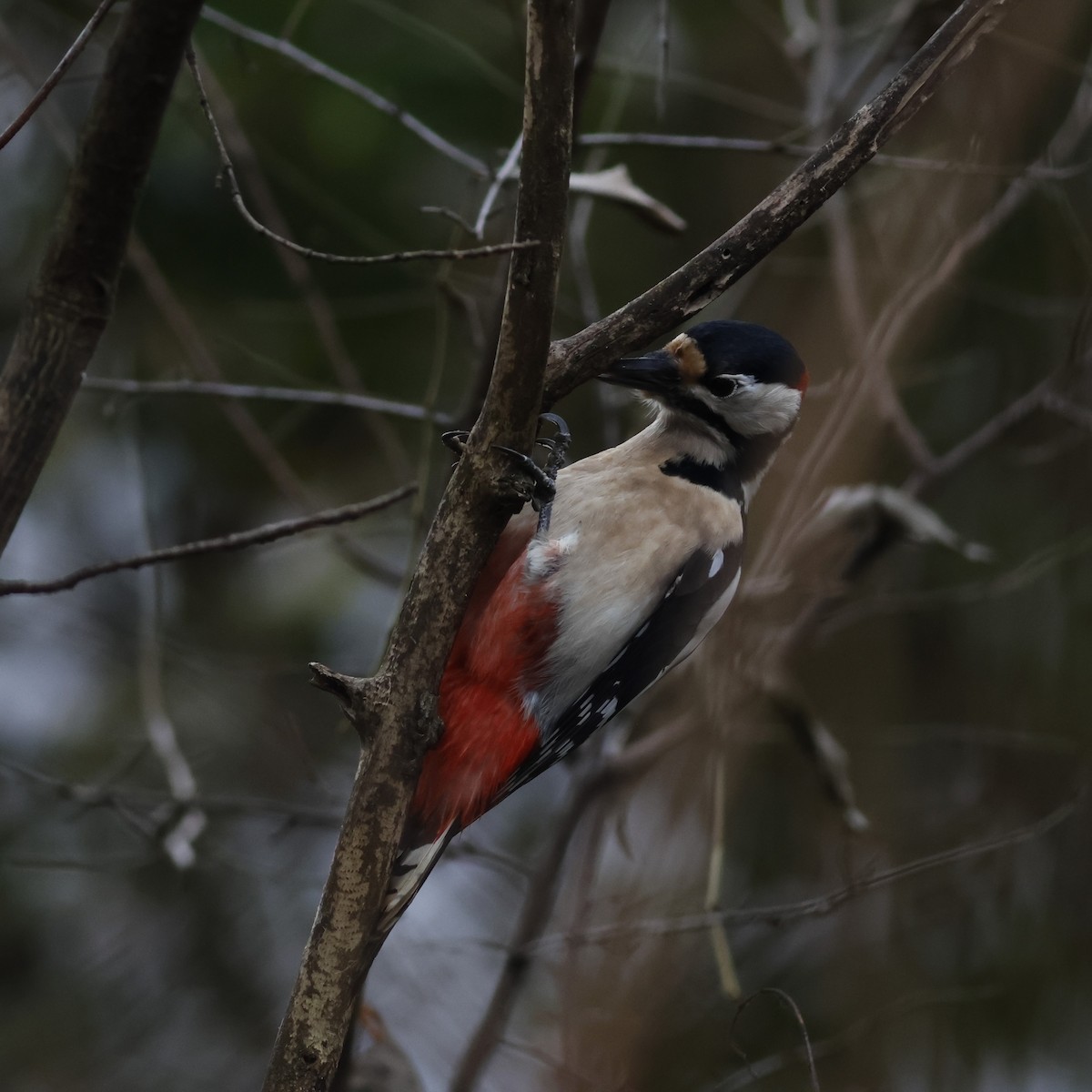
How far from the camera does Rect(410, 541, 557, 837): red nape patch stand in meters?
2.63

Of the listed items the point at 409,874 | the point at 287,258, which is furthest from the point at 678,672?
the point at 287,258

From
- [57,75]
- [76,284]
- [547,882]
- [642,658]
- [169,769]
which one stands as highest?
[57,75]

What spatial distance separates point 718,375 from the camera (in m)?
2.82

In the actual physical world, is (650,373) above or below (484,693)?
above

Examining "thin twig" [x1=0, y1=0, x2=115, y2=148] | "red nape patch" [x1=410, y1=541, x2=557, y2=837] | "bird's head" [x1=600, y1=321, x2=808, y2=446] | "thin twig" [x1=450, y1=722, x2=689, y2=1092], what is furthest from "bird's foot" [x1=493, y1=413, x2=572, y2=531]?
"thin twig" [x1=0, y1=0, x2=115, y2=148]

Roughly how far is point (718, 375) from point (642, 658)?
0.64m

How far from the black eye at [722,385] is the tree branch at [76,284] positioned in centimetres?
149

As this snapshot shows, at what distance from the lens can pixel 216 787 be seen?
4137mm

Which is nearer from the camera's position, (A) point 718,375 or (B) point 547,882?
(A) point 718,375

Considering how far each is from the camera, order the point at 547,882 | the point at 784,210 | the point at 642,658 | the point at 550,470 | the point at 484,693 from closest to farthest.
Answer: the point at 784,210 → the point at 550,470 → the point at 484,693 → the point at 642,658 → the point at 547,882

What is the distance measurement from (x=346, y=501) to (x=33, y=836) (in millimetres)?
1514

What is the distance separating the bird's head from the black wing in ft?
0.99

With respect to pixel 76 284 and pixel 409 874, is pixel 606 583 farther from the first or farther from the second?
pixel 76 284

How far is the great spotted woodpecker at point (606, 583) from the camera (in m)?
2.64
